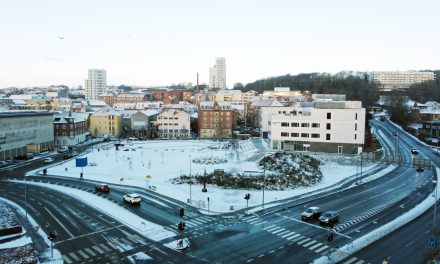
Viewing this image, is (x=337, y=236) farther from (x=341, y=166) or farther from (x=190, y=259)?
(x=341, y=166)

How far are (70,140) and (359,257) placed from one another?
7316 centimetres

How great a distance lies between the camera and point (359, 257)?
78.0ft

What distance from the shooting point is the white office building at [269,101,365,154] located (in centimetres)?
6925

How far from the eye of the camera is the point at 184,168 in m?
53.8

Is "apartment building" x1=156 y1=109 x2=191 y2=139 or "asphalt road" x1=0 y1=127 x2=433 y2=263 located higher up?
"apartment building" x1=156 y1=109 x2=191 y2=139

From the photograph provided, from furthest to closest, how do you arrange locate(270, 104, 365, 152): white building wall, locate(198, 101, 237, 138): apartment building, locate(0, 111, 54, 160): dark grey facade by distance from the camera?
1. locate(198, 101, 237, 138): apartment building
2. locate(270, 104, 365, 152): white building wall
3. locate(0, 111, 54, 160): dark grey facade

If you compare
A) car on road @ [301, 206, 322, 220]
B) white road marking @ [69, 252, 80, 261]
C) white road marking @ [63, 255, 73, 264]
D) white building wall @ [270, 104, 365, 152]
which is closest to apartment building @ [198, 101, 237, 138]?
white building wall @ [270, 104, 365, 152]

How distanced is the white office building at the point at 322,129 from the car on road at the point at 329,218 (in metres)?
40.9

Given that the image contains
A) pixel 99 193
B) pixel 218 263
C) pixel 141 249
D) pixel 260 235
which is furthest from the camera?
pixel 99 193

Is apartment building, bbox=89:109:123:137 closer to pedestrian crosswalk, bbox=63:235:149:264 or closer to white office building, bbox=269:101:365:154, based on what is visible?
white office building, bbox=269:101:365:154

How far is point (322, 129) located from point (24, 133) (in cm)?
5233

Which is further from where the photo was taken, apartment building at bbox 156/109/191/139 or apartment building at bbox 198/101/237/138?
apartment building at bbox 198/101/237/138

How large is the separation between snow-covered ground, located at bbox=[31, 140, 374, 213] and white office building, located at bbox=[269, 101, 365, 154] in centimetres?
490

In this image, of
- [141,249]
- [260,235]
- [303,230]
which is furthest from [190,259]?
[303,230]
